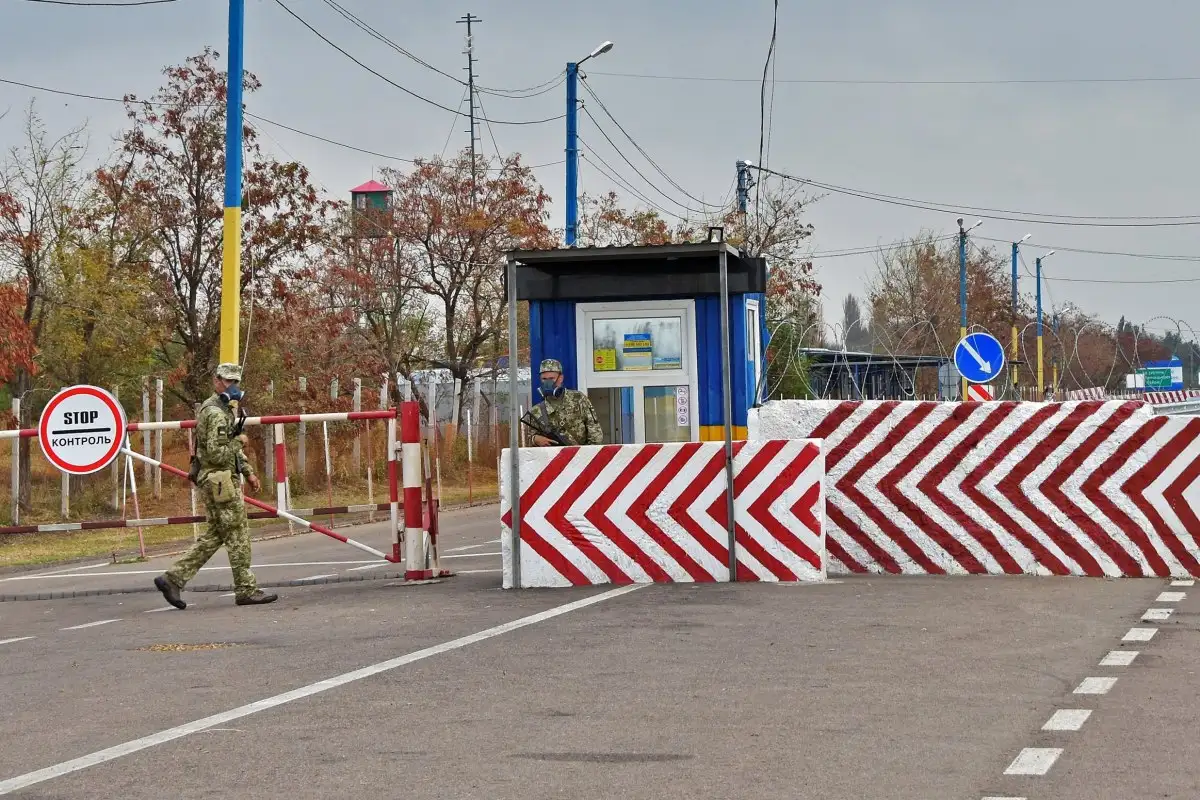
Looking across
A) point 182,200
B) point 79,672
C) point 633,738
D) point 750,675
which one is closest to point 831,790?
point 633,738

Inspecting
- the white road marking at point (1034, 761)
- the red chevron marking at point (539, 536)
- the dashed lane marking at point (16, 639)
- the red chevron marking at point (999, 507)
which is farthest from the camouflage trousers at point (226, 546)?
the white road marking at point (1034, 761)

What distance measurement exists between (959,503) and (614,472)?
2756 mm

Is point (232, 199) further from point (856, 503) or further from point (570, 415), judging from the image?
point (856, 503)

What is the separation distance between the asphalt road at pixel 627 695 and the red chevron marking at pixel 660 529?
621mm

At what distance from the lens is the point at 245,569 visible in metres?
14.0

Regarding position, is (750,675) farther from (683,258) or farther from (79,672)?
(683,258)

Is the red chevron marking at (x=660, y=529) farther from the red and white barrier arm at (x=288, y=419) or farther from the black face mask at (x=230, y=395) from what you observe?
the black face mask at (x=230, y=395)

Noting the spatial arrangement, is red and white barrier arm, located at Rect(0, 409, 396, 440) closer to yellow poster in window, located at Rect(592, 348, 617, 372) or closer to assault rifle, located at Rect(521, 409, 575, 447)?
assault rifle, located at Rect(521, 409, 575, 447)

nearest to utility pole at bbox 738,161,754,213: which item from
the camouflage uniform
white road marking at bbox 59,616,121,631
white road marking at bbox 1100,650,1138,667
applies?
the camouflage uniform

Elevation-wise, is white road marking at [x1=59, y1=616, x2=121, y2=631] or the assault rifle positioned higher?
the assault rifle

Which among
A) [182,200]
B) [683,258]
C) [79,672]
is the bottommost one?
[79,672]

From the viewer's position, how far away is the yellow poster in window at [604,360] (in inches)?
634

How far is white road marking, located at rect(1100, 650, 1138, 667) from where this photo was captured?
9.33m

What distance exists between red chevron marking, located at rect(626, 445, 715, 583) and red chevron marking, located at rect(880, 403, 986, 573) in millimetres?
1738
